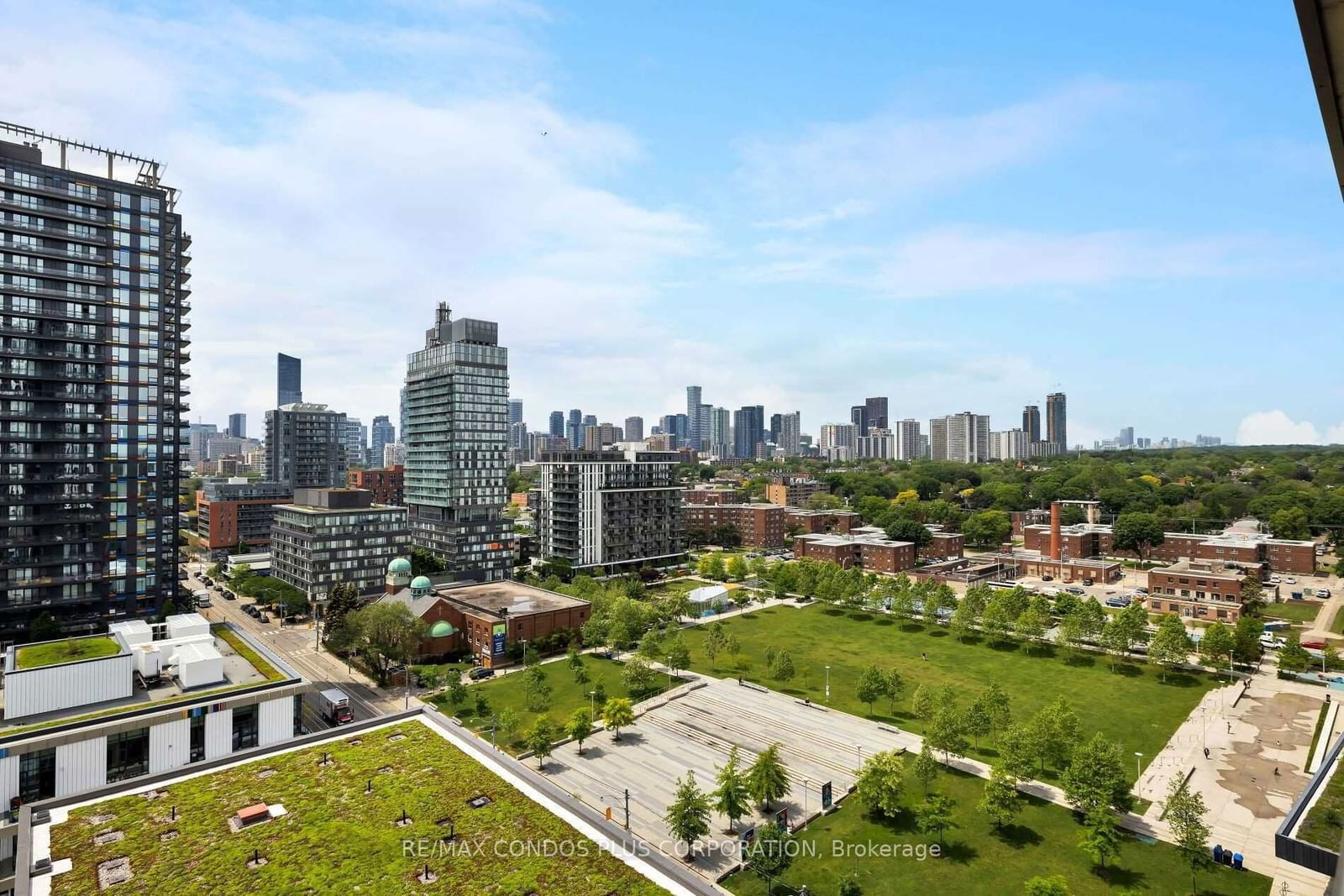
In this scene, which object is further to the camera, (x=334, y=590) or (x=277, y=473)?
(x=277, y=473)

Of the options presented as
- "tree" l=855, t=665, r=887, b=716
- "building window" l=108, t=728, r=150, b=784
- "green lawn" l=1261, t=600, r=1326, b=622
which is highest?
"building window" l=108, t=728, r=150, b=784

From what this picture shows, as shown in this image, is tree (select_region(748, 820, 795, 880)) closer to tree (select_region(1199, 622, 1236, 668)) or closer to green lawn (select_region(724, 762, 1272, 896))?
green lawn (select_region(724, 762, 1272, 896))

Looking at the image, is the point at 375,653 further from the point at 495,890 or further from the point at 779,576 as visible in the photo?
the point at 779,576

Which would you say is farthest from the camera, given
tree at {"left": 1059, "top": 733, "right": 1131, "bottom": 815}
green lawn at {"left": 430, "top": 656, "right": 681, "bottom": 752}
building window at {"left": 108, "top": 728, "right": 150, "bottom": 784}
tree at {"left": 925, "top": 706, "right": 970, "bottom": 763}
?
green lawn at {"left": 430, "top": 656, "right": 681, "bottom": 752}

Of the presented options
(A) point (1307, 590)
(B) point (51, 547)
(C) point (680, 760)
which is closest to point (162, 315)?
(B) point (51, 547)

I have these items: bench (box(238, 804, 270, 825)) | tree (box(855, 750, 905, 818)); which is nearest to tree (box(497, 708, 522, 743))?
bench (box(238, 804, 270, 825))

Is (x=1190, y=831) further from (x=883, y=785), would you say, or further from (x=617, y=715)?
(x=617, y=715)

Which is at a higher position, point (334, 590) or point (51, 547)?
point (51, 547)
